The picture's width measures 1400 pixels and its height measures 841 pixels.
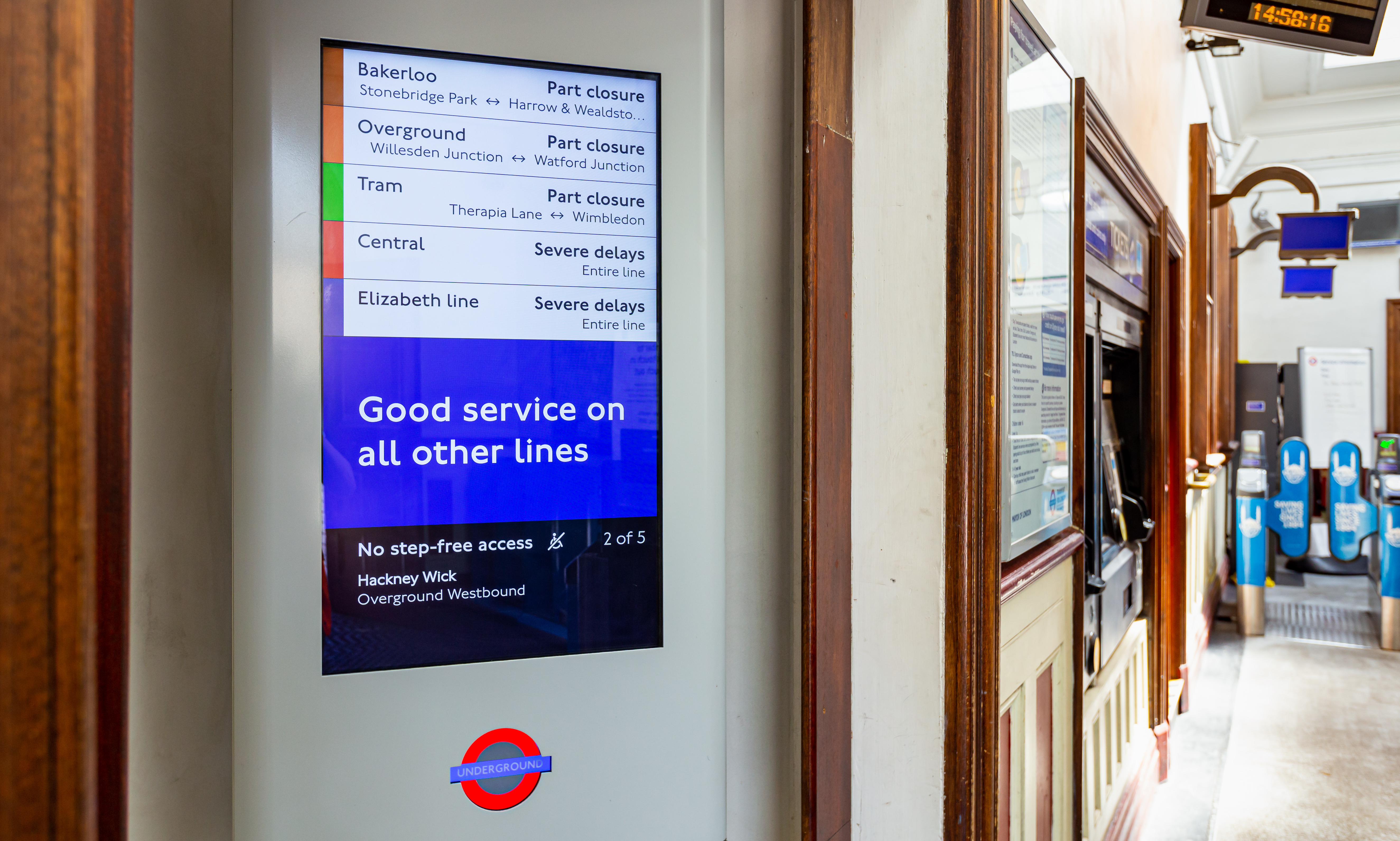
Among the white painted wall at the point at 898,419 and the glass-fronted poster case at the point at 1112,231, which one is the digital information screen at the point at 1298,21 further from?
the white painted wall at the point at 898,419

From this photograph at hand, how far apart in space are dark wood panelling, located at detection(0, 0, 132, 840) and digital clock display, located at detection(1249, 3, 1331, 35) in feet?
10.3

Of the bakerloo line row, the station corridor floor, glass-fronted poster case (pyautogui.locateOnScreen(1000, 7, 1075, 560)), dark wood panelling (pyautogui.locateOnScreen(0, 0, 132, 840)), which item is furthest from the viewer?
the bakerloo line row

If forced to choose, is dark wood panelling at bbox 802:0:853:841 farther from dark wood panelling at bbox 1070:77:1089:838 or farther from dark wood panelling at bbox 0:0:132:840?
dark wood panelling at bbox 1070:77:1089:838

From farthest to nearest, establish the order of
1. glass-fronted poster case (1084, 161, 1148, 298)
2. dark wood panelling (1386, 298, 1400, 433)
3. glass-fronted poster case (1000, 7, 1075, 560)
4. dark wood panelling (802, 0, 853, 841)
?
dark wood panelling (1386, 298, 1400, 433) < glass-fronted poster case (1084, 161, 1148, 298) < glass-fronted poster case (1000, 7, 1075, 560) < dark wood panelling (802, 0, 853, 841)

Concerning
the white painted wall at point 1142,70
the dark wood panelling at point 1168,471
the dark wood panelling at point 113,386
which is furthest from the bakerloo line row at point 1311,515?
the dark wood panelling at point 113,386

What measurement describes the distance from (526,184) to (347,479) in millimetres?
296

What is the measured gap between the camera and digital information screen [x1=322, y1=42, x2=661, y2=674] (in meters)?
0.63

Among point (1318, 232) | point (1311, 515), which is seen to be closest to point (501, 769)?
point (1318, 232)

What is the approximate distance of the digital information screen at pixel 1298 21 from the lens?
244 centimetres

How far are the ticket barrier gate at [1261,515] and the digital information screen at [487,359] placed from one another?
5042 millimetres

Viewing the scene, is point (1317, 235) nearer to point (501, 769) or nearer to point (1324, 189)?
point (1324, 189)

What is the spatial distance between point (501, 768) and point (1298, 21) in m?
3.18

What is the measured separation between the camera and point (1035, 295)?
1.50 meters

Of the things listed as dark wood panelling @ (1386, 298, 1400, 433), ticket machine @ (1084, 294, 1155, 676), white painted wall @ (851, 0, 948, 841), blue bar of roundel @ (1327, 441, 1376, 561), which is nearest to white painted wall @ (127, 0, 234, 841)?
white painted wall @ (851, 0, 948, 841)
